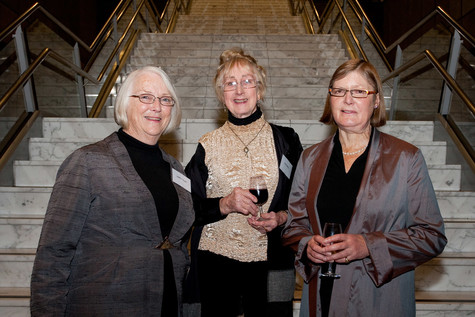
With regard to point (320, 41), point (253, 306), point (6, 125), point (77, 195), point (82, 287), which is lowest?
point (253, 306)

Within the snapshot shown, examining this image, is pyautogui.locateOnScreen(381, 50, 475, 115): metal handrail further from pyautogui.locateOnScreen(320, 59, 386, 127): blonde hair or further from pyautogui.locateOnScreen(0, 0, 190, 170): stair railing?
pyautogui.locateOnScreen(0, 0, 190, 170): stair railing

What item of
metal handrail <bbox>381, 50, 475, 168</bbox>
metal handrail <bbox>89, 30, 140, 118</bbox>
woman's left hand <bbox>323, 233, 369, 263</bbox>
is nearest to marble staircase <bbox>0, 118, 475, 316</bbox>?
metal handrail <bbox>381, 50, 475, 168</bbox>

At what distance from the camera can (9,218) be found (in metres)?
3.13

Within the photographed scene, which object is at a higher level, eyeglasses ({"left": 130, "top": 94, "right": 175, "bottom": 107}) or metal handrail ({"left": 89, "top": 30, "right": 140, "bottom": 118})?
metal handrail ({"left": 89, "top": 30, "right": 140, "bottom": 118})

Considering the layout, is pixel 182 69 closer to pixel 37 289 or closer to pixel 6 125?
pixel 6 125

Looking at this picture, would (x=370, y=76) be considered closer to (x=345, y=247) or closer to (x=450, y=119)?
(x=345, y=247)

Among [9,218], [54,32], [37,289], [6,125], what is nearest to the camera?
[37,289]

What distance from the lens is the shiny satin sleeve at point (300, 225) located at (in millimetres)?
1729

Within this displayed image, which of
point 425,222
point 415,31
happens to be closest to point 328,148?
point 425,222

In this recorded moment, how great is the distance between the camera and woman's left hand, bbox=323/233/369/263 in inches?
58.9

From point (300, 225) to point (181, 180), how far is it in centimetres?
56

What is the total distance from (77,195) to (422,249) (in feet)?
4.13

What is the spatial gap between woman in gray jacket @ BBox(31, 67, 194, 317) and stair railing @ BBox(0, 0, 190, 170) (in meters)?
2.17

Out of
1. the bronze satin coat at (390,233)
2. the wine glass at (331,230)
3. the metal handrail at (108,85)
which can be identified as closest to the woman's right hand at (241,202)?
the bronze satin coat at (390,233)
